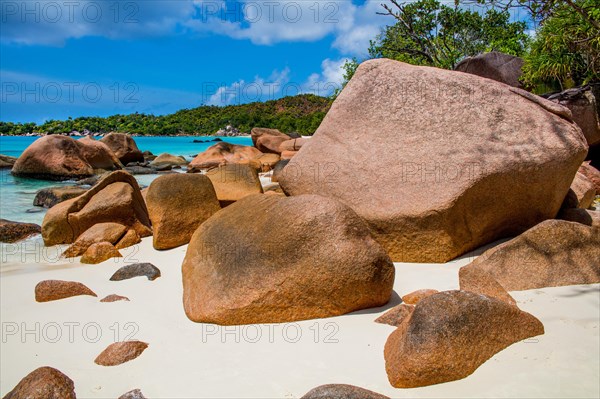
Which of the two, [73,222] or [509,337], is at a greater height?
[73,222]

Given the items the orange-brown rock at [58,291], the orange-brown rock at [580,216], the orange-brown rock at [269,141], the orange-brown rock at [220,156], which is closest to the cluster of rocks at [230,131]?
the orange-brown rock at [269,141]

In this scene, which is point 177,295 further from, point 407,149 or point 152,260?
point 407,149

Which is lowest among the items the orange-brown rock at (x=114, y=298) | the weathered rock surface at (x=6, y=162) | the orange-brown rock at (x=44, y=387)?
the orange-brown rock at (x=44, y=387)

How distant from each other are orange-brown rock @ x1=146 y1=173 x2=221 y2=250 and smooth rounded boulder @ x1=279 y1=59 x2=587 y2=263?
119 cm

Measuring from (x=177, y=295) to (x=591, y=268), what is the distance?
134 inches

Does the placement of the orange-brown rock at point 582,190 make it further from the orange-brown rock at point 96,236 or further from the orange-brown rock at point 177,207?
the orange-brown rock at point 96,236

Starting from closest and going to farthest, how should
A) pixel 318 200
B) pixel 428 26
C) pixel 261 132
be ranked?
pixel 318 200
pixel 428 26
pixel 261 132

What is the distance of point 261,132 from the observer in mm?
24078

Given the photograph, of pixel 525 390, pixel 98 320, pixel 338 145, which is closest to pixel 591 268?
Result: pixel 525 390

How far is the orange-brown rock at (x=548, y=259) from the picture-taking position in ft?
12.5

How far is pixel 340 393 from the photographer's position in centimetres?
238

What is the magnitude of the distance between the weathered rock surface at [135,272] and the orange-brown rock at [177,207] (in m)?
0.90

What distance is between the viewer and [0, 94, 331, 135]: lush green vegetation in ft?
204

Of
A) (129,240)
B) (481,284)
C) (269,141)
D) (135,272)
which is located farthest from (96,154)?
(481,284)
